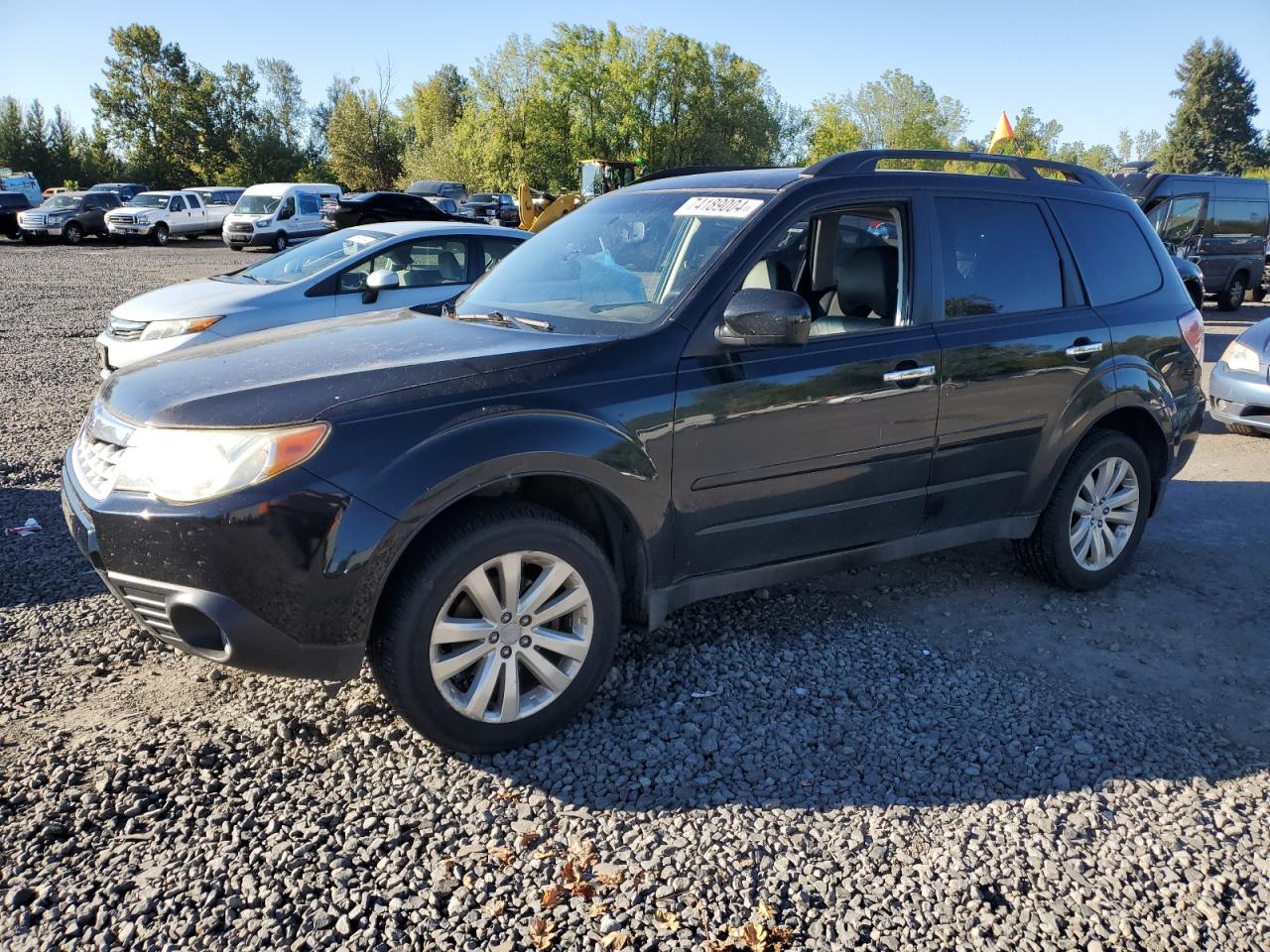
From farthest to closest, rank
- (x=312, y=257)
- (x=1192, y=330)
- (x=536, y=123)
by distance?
(x=536, y=123) → (x=312, y=257) → (x=1192, y=330)

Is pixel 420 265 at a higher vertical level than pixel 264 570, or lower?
higher

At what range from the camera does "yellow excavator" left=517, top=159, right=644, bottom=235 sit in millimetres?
24492

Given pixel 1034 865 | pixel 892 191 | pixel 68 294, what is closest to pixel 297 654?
pixel 1034 865

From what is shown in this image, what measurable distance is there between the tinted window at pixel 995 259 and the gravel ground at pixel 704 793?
1383 mm

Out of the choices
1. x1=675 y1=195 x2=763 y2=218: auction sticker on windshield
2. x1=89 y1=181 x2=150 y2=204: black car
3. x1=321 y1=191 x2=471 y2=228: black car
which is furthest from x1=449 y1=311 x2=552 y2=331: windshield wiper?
x1=89 y1=181 x2=150 y2=204: black car

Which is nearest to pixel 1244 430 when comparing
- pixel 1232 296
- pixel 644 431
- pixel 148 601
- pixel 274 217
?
pixel 644 431

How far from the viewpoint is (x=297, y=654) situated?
286 centimetres

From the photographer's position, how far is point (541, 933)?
2.42 metres

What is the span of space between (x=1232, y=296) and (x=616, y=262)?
17.6m

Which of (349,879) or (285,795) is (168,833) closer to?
(285,795)

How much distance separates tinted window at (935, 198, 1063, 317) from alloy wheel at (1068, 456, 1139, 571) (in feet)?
2.85

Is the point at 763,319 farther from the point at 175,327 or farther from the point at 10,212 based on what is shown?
the point at 10,212

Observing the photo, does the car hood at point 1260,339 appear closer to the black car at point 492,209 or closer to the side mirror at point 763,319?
the side mirror at point 763,319

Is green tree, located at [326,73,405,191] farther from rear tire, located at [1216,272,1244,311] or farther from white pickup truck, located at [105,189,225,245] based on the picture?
rear tire, located at [1216,272,1244,311]
